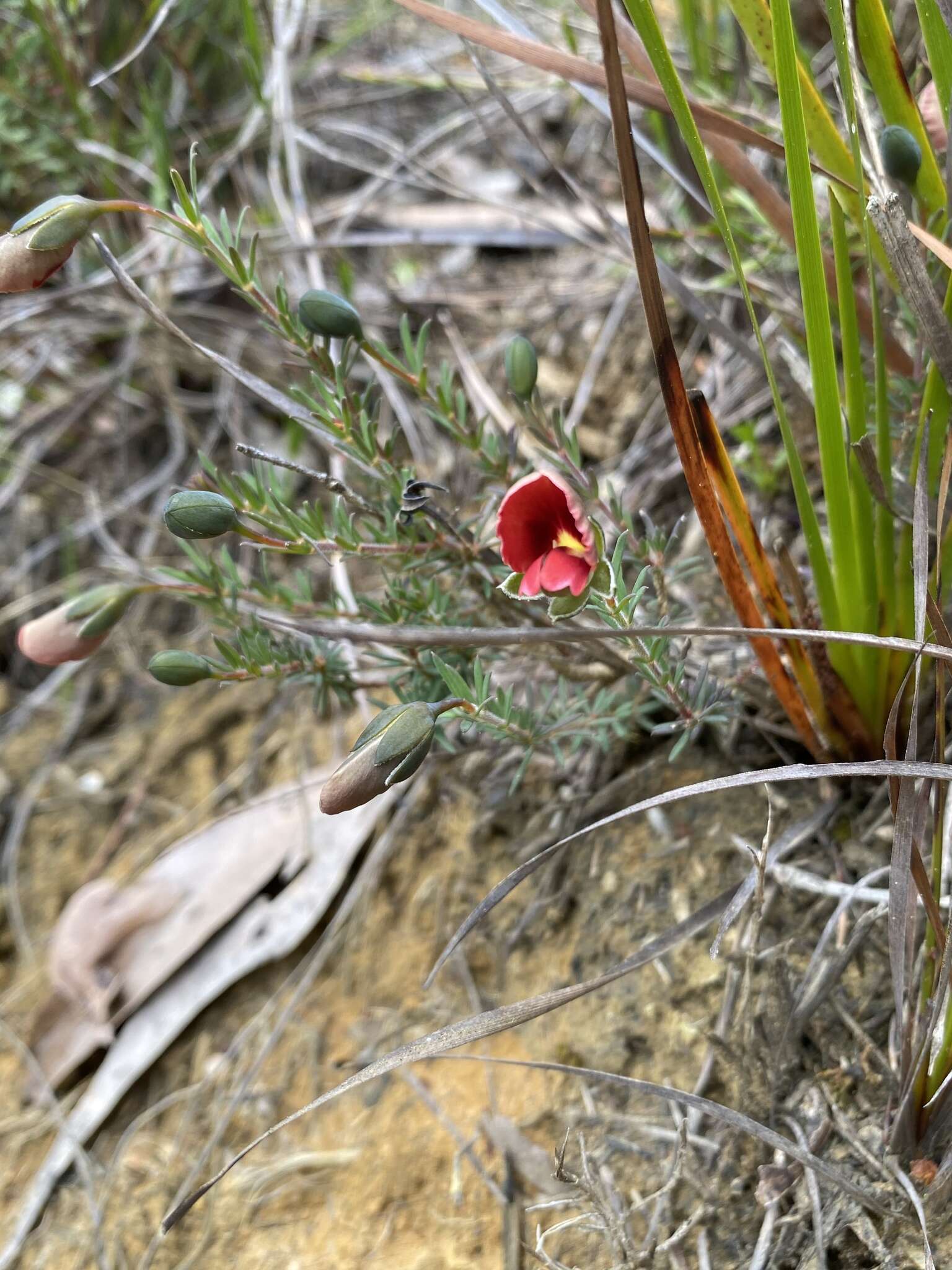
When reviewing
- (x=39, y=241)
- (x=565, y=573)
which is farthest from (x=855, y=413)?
(x=39, y=241)

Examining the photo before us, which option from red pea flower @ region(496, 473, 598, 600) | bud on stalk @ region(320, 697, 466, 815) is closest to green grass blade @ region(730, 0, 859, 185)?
red pea flower @ region(496, 473, 598, 600)

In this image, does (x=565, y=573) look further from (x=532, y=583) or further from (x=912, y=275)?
(x=912, y=275)

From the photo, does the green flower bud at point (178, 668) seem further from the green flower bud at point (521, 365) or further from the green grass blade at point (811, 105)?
the green grass blade at point (811, 105)

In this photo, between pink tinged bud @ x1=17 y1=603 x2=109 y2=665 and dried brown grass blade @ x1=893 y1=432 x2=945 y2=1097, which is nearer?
dried brown grass blade @ x1=893 y1=432 x2=945 y2=1097

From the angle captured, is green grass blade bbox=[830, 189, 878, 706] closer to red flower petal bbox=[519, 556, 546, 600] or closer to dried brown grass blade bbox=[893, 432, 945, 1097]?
dried brown grass blade bbox=[893, 432, 945, 1097]

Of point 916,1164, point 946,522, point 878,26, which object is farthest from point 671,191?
point 916,1164

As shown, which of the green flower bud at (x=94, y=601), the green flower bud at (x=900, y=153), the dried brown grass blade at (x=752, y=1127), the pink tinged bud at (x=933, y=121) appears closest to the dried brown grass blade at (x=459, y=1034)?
→ the dried brown grass blade at (x=752, y=1127)
